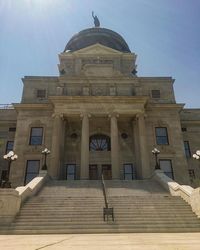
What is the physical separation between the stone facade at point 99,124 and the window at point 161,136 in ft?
0.41

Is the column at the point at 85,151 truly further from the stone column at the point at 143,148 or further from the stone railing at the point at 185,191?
the stone railing at the point at 185,191

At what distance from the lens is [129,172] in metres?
27.1

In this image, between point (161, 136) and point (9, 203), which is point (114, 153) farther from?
point (9, 203)

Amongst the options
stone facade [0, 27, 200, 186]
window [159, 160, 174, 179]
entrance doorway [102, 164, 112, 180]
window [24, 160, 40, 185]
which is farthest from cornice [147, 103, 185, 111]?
window [24, 160, 40, 185]

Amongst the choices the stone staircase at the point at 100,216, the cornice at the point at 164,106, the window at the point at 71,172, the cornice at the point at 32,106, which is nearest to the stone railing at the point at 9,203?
the stone staircase at the point at 100,216

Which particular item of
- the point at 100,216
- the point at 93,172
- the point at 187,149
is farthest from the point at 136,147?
the point at 100,216

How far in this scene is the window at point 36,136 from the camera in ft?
89.7

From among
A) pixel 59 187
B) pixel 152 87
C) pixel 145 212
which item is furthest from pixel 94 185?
pixel 152 87

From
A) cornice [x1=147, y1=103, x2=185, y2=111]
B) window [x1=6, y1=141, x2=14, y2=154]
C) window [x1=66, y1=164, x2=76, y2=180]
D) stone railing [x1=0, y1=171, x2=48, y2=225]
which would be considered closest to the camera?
stone railing [x1=0, y1=171, x2=48, y2=225]

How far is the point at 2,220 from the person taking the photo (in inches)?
476

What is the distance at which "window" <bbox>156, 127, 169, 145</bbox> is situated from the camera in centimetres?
2770

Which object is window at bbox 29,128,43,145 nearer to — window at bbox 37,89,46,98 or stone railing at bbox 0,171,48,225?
window at bbox 37,89,46,98

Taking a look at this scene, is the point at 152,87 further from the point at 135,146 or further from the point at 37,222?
the point at 37,222

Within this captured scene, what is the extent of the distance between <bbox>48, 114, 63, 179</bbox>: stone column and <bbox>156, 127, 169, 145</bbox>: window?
11.3 metres
